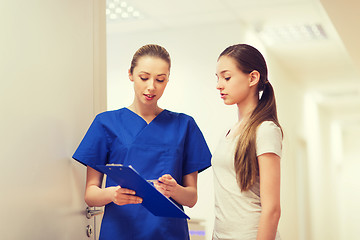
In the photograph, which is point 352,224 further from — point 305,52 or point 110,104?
point 110,104

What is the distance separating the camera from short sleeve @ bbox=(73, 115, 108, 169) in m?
1.71

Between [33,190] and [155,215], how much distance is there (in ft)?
1.45

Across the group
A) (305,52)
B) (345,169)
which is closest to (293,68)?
(305,52)

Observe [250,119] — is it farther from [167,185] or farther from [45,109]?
[45,109]

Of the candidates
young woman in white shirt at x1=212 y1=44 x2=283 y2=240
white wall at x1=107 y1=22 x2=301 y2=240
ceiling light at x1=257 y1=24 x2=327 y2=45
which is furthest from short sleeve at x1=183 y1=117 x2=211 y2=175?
ceiling light at x1=257 y1=24 x2=327 y2=45

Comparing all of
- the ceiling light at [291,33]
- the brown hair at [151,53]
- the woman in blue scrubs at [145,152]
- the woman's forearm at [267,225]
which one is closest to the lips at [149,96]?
the woman in blue scrubs at [145,152]

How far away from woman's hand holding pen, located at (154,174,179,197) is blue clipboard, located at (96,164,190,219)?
6 centimetres

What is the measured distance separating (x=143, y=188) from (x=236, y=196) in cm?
30

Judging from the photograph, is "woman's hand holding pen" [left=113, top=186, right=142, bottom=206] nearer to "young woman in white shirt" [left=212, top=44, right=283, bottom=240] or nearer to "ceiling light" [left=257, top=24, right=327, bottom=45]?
"young woman in white shirt" [left=212, top=44, right=283, bottom=240]

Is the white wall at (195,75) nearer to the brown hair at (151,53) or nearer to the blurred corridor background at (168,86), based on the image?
the blurred corridor background at (168,86)

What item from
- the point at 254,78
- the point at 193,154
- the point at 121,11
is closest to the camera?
the point at 254,78

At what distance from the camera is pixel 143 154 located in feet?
5.47

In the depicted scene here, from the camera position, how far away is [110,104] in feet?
15.0

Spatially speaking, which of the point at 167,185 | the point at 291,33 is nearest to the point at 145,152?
the point at 167,185
